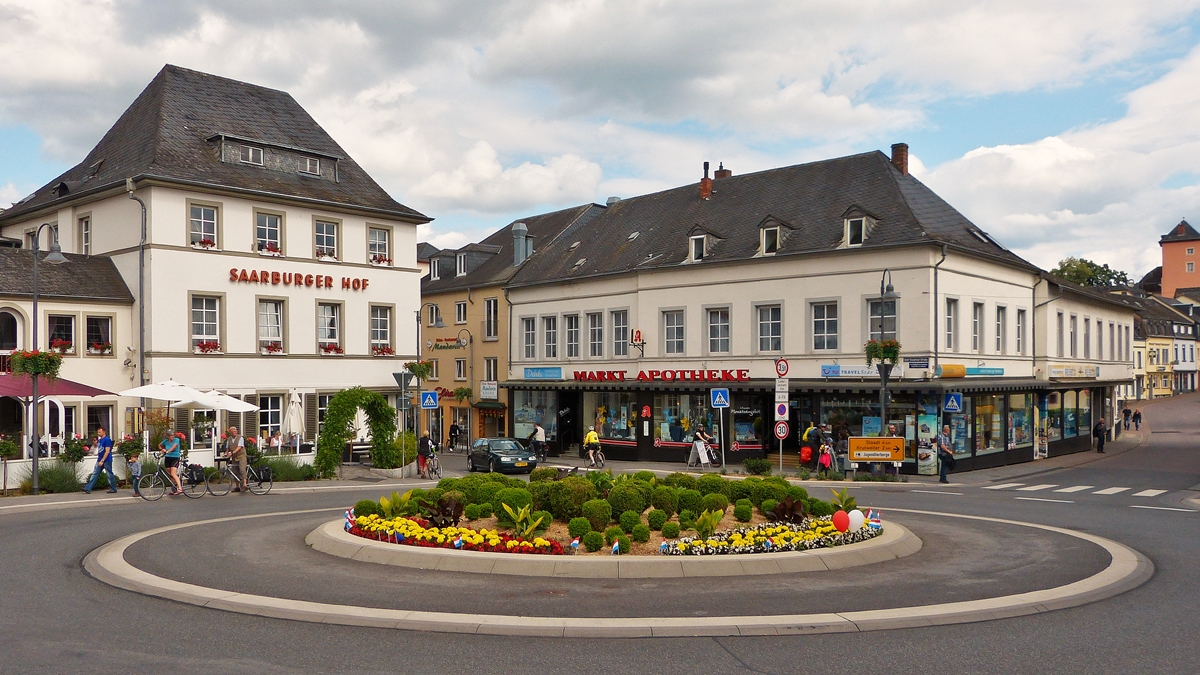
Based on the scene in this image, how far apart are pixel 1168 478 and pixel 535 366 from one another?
26223 millimetres

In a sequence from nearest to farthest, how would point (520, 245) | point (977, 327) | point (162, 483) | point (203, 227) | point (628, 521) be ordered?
point (628, 521) → point (162, 483) → point (203, 227) → point (977, 327) → point (520, 245)

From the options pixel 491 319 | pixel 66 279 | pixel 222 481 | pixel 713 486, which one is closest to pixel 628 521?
pixel 713 486

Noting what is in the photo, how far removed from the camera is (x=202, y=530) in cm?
1714

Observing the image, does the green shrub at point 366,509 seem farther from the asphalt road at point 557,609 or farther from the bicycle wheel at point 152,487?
the bicycle wheel at point 152,487

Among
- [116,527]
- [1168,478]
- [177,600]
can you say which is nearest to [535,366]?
[1168,478]

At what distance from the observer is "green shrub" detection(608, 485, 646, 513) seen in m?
14.4

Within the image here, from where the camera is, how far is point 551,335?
46.8m

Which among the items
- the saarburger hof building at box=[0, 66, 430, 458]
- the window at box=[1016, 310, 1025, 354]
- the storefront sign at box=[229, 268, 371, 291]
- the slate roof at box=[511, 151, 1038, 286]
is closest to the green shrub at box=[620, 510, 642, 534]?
the slate roof at box=[511, 151, 1038, 286]

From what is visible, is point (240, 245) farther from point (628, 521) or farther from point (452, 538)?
point (628, 521)

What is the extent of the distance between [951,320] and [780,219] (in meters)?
7.43

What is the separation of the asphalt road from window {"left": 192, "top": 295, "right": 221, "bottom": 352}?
17328 mm

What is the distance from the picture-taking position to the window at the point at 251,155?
37.1 m

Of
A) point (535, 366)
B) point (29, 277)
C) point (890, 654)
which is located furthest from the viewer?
point (535, 366)

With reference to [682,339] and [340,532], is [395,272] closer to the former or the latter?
[682,339]
